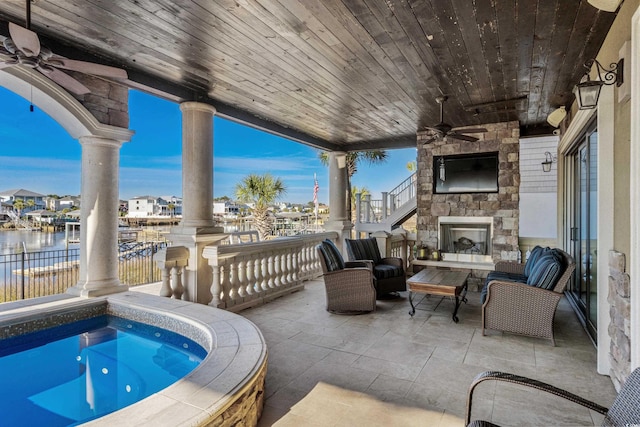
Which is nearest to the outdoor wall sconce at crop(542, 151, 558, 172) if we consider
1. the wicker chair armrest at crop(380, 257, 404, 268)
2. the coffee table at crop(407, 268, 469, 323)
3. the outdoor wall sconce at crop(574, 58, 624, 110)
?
the coffee table at crop(407, 268, 469, 323)

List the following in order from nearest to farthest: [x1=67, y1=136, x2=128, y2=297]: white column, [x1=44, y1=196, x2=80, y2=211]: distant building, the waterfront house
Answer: the waterfront house, [x1=67, y1=136, x2=128, y2=297]: white column, [x1=44, y1=196, x2=80, y2=211]: distant building

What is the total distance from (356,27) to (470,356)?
315cm

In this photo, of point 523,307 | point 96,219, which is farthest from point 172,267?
point 523,307

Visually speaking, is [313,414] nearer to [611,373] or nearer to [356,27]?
[611,373]

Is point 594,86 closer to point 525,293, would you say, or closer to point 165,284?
point 525,293

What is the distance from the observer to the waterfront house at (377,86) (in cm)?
253

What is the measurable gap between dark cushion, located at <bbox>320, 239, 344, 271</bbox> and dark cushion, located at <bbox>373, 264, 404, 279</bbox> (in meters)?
0.63

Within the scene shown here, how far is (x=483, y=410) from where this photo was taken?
2.30 meters

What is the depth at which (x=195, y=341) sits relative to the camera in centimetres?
302

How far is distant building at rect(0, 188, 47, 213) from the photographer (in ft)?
34.1

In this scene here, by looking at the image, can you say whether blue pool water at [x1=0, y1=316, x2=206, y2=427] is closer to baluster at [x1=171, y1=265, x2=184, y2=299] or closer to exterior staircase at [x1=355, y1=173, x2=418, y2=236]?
baluster at [x1=171, y1=265, x2=184, y2=299]

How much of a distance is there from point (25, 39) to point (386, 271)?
4644 millimetres

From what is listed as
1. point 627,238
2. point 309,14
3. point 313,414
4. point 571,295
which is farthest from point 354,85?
point 571,295

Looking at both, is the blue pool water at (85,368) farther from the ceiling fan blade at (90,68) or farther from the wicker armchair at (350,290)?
the ceiling fan blade at (90,68)
